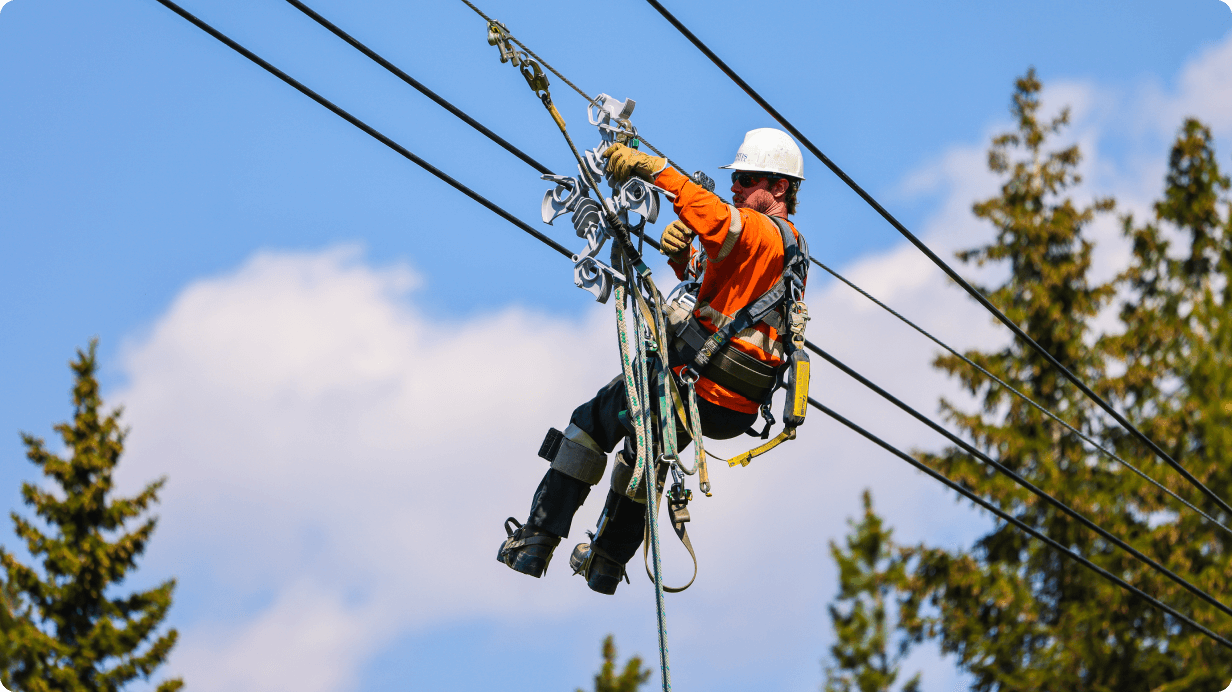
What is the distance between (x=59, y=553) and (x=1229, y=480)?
15.6 metres

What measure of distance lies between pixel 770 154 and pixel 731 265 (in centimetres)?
69

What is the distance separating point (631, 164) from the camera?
21.6 feet

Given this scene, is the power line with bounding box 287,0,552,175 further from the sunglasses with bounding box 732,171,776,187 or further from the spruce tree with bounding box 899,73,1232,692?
the spruce tree with bounding box 899,73,1232,692

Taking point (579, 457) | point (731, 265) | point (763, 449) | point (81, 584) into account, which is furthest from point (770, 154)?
point (81, 584)

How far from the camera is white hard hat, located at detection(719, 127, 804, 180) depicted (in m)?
7.14

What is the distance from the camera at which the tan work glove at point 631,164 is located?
259 inches

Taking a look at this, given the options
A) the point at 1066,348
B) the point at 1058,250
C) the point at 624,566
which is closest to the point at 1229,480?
the point at 1066,348

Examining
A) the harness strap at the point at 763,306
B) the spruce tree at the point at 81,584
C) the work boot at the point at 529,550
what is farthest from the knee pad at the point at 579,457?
the spruce tree at the point at 81,584

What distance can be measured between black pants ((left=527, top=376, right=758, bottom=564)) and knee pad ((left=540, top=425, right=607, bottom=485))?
0.11 ft

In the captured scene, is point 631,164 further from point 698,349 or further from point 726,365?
point 726,365

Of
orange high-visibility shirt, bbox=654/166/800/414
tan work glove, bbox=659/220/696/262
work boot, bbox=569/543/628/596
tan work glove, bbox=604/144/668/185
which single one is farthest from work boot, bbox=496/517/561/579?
tan work glove, bbox=604/144/668/185

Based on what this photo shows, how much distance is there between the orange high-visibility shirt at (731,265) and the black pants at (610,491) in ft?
0.53

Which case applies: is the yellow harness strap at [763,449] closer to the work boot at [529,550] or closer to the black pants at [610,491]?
the black pants at [610,491]

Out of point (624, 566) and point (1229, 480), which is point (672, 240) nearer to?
point (624, 566)
